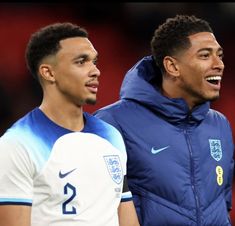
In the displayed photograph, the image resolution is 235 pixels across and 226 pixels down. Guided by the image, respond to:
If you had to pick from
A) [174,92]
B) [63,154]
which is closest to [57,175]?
[63,154]

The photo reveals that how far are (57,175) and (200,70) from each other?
3.22 ft

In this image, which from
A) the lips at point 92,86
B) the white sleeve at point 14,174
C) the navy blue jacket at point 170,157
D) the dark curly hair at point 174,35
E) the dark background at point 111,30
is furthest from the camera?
the dark background at point 111,30

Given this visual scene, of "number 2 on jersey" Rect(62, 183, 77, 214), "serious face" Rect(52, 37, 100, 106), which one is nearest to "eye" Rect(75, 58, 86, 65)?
"serious face" Rect(52, 37, 100, 106)

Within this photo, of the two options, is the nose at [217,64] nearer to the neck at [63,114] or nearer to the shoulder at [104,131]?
the shoulder at [104,131]

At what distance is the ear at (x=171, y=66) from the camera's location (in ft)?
11.5

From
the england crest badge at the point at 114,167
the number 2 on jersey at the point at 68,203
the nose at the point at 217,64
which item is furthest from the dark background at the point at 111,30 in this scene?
the number 2 on jersey at the point at 68,203

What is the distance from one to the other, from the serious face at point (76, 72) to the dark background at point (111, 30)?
3346 mm

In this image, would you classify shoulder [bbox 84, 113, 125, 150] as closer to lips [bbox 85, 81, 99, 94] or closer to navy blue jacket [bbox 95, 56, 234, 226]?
lips [bbox 85, 81, 99, 94]

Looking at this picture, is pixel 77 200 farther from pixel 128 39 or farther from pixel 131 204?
pixel 128 39

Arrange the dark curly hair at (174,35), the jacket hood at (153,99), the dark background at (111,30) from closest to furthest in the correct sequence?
the jacket hood at (153,99), the dark curly hair at (174,35), the dark background at (111,30)

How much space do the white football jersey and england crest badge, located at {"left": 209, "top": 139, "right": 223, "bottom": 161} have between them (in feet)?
2.26

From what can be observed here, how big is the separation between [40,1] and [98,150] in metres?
3.77

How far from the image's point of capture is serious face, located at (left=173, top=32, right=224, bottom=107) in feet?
11.3

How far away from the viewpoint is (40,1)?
6473 millimetres
